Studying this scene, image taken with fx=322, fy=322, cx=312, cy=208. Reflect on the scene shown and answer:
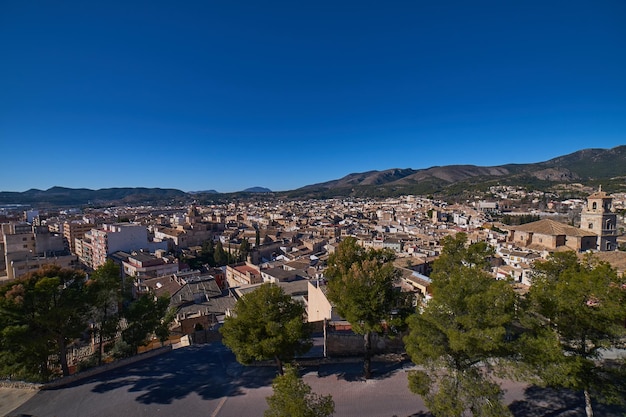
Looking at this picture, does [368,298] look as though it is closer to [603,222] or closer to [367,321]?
[367,321]

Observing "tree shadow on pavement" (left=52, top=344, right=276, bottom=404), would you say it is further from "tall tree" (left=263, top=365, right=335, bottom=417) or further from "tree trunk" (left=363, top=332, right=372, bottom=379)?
"tall tree" (left=263, top=365, right=335, bottom=417)

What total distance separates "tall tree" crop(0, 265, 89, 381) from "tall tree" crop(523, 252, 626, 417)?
16352 millimetres

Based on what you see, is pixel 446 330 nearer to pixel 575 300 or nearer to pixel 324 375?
pixel 575 300

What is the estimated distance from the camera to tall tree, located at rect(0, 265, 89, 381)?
12188 millimetres

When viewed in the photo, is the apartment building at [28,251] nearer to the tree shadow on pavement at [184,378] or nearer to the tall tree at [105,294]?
the tall tree at [105,294]

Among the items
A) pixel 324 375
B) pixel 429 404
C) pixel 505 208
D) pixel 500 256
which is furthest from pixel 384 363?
pixel 505 208

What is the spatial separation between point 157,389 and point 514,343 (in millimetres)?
12470

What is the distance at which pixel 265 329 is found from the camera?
36.8 ft

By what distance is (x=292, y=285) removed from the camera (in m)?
27.7

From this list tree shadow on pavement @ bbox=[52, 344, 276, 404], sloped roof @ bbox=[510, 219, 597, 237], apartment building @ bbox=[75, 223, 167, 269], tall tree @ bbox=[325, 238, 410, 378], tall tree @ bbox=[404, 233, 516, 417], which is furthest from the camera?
apartment building @ bbox=[75, 223, 167, 269]

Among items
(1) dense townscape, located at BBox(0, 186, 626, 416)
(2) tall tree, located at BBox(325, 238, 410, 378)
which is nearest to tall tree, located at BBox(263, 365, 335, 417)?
(1) dense townscape, located at BBox(0, 186, 626, 416)

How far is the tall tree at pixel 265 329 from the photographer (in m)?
10.9

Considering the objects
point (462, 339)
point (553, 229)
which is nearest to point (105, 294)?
point (462, 339)

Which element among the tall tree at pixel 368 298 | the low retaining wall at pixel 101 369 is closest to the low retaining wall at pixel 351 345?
the tall tree at pixel 368 298
